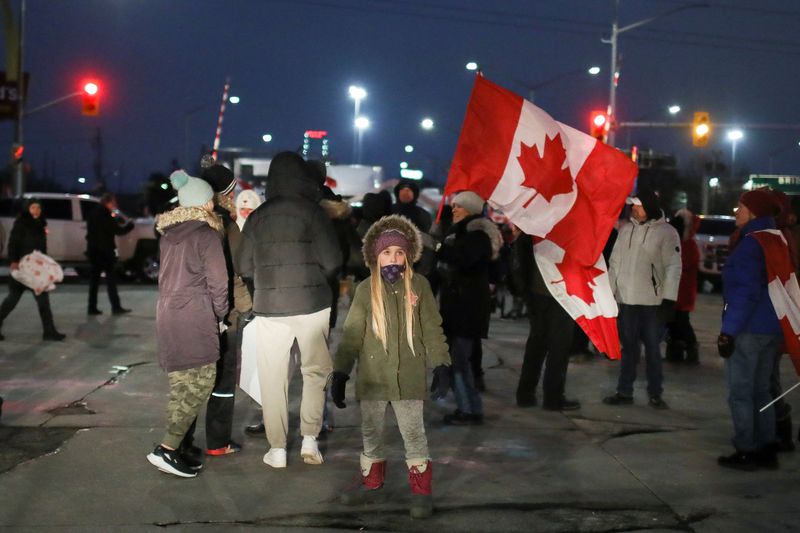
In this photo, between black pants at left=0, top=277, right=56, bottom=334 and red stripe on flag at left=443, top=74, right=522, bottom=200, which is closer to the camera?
red stripe on flag at left=443, top=74, right=522, bottom=200

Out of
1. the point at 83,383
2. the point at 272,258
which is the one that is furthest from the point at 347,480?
the point at 83,383

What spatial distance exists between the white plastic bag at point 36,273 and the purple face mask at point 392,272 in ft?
25.1

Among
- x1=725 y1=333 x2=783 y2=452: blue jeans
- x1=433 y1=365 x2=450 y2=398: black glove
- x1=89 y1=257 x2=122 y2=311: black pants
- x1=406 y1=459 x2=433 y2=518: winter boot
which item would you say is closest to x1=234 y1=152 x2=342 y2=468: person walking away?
x1=406 y1=459 x2=433 y2=518: winter boot

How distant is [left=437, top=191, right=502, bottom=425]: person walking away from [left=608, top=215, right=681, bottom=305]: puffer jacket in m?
1.33

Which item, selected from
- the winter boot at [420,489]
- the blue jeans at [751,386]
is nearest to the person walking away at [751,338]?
the blue jeans at [751,386]

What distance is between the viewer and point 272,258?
688cm

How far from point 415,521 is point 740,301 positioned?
2.72 metres

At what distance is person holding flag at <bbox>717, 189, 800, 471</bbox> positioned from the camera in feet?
23.0

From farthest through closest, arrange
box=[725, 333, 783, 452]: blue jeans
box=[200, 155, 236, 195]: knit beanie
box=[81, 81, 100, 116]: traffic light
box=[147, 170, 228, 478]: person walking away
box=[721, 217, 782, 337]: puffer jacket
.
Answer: box=[81, 81, 100, 116]: traffic light < box=[200, 155, 236, 195]: knit beanie < box=[725, 333, 783, 452]: blue jeans < box=[721, 217, 782, 337]: puffer jacket < box=[147, 170, 228, 478]: person walking away

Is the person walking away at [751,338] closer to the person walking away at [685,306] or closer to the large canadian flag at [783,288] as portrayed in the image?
the large canadian flag at [783,288]

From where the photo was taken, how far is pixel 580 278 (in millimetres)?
8539

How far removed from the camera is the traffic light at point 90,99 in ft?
107

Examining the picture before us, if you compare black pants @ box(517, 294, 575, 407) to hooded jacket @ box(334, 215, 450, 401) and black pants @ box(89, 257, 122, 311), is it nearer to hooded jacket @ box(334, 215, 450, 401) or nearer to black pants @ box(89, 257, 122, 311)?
hooded jacket @ box(334, 215, 450, 401)

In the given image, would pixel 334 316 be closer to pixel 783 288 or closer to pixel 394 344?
pixel 394 344
